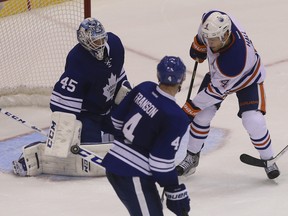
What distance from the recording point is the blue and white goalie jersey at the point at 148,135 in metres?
3.44

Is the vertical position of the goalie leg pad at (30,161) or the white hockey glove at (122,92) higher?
the white hockey glove at (122,92)

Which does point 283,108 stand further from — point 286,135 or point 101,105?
point 101,105

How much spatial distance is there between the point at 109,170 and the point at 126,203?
15cm

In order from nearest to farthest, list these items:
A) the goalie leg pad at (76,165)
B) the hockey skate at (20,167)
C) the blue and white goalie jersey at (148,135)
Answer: the blue and white goalie jersey at (148,135)
the goalie leg pad at (76,165)
the hockey skate at (20,167)

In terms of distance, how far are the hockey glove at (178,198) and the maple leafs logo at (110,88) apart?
1317 mm

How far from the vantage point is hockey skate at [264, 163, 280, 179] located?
4582 mm

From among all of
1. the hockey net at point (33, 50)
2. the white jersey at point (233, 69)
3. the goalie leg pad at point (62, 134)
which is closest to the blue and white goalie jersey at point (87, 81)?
the goalie leg pad at point (62, 134)

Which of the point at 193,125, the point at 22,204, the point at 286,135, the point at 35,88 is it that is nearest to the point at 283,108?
the point at 286,135

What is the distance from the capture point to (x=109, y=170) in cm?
359

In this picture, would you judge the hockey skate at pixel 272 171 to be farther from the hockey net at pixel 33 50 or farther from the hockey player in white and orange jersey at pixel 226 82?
the hockey net at pixel 33 50

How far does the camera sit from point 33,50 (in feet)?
19.6

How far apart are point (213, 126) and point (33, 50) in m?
1.30

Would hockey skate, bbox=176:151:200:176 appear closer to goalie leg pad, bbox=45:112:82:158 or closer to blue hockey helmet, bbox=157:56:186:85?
goalie leg pad, bbox=45:112:82:158

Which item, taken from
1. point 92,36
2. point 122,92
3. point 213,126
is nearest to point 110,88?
point 122,92
